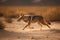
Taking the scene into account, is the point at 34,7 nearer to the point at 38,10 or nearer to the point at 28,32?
the point at 38,10

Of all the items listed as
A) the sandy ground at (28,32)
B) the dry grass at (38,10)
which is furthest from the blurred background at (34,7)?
the sandy ground at (28,32)

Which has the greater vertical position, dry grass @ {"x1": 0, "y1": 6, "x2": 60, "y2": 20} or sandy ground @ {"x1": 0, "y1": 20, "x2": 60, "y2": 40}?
dry grass @ {"x1": 0, "y1": 6, "x2": 60, "y2": 20}

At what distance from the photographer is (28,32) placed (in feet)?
6.45

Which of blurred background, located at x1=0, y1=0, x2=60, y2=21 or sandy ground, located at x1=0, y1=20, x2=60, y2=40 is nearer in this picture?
sandy ground, located at x1=0, y1=20, x2=60, y2=40

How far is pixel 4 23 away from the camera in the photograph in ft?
6.78

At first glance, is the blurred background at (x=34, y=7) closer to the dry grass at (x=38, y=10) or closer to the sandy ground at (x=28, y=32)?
the dry grass at (x=38, y=10)

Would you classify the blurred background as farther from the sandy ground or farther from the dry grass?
the sandy ground

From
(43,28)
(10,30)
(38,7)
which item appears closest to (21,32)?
(10,30)

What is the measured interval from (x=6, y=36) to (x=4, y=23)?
0.73 ft

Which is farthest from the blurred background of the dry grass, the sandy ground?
the sandy ground

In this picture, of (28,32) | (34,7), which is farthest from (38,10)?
(28,32)

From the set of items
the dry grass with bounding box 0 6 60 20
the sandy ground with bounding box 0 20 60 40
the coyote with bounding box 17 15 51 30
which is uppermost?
the dry grass with bounding box 0 6 60 20

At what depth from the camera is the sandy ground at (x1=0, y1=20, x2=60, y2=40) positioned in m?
1.88

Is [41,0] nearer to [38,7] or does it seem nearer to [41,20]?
[38,7]
